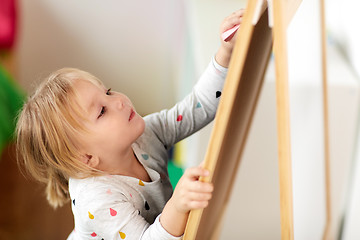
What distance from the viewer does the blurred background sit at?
128cm

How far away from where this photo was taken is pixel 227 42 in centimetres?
88

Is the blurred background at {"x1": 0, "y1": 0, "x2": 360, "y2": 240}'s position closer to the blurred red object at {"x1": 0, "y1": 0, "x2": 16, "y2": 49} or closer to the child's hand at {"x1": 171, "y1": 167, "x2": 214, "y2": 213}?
the blurred red object at {"x1": 0, "y1": 0, "x2": 16, "y2": 49}

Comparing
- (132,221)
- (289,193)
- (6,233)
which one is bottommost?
(6,233)

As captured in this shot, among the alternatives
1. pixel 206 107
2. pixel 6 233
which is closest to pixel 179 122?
pixel 206 107

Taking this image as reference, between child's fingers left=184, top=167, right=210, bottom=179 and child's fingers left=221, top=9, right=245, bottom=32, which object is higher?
child's fingers left=221, top=9, right=245, bottom=32

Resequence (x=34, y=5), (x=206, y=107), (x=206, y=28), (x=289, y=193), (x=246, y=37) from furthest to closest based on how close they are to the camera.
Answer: (x=34, y=5) → (x=206, y=28) → (x=206, y=107) → (x=289, y=193) → (x=246, y=37)

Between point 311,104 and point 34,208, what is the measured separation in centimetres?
143

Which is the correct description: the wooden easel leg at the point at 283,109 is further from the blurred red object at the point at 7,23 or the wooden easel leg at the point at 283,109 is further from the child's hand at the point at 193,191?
the blurred red object at the point at 7,23

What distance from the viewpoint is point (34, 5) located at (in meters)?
2.64

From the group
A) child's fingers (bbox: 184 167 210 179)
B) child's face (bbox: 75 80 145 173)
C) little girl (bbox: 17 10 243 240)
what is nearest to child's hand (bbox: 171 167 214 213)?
child's fingers (bbox: 184 167 210 179)

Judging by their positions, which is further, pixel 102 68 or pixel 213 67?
pixel 102 68

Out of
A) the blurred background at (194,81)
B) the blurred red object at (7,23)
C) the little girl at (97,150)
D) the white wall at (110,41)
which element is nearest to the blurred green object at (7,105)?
the blurred background at (194,81)

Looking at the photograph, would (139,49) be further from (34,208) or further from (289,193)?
(289,193)

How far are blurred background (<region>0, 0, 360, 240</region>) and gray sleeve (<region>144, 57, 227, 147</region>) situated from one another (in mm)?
158
